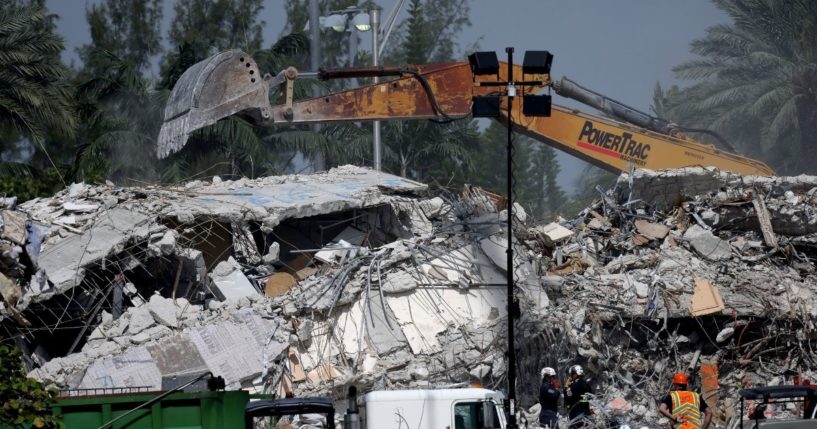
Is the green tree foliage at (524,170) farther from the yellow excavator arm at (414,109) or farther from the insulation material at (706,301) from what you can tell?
the insulation material at (706,301)

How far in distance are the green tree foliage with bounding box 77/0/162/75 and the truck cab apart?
30888 millimetres

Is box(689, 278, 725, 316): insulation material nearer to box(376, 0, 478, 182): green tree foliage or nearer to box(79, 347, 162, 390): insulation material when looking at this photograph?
box(79, 347, 162, 390): insulation material

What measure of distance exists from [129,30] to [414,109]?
84.8 feet

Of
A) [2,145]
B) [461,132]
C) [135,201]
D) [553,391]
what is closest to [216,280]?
[135,201]

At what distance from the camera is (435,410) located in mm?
14086

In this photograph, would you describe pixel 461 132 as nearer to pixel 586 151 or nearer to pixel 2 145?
pixel 2 145

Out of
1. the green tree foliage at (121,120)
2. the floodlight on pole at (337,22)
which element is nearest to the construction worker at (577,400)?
the floodlight on pole at (337,22)

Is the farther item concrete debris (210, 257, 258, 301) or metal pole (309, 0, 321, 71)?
metal pole (309, 0, 321, 71)

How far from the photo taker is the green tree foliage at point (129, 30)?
1714 inches

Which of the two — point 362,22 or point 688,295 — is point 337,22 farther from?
point 688,295

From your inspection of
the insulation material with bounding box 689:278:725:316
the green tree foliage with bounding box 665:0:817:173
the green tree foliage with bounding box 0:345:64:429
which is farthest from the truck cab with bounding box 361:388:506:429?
the green tree foliage with bounding box 665:0:817:173

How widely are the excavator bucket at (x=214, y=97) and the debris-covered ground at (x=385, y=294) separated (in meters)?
1.34

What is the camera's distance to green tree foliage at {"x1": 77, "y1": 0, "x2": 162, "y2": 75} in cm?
4353

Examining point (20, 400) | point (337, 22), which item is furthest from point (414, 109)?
point (20, 400)
